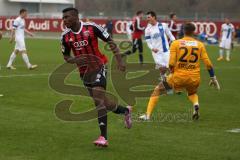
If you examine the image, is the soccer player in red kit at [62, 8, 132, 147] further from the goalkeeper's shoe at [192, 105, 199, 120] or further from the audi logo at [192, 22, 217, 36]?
the audi logo at [192, 22, 217, 36]

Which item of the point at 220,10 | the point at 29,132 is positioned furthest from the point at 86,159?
the point at 220,10

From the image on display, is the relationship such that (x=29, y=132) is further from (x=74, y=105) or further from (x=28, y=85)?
(x=28, y=85)

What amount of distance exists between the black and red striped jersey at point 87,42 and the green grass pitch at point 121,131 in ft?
4.26

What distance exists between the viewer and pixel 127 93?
14.8 meters

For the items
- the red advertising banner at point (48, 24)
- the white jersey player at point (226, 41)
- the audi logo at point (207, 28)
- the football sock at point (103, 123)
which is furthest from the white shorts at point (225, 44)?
the red advertising banner at point (48, 24)

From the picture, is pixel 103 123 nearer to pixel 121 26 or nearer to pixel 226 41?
pixel 226 41

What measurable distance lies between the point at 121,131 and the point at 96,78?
1.61 metres

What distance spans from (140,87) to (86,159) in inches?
346

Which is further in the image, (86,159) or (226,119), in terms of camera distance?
(226,119)

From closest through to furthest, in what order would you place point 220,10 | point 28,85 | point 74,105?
point 74,105, point 28,85, point 220,10

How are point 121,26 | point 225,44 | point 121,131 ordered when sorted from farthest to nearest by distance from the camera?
point 121,26 < point 225,44 < point 121,131

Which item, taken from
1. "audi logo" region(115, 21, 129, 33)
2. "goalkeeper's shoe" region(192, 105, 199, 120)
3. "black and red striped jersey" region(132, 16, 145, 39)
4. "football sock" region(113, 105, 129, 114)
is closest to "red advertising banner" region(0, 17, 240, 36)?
"audi logo" region(115, 21, 129, 33)

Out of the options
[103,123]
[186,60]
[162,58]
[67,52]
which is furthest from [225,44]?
[103,123]

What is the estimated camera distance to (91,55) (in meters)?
8.76
